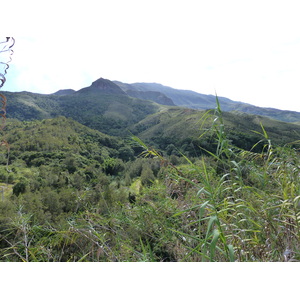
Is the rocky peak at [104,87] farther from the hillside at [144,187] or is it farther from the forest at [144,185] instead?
the hillside at [144,187]

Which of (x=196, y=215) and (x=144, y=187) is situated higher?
(x=196, y=215)

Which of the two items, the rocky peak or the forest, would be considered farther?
the rocky peak

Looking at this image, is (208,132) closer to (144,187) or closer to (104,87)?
(144,187)

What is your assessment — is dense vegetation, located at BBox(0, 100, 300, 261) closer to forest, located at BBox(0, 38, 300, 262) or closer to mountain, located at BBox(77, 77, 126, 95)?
forest, located at BBox(0, 38, 300, 262)

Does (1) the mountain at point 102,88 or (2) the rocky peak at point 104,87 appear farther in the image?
(2) the rocky peak at point 104,87

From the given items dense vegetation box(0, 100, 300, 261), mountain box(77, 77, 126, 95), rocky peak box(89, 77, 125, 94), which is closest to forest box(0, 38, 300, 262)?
dense vegetation box(0, 100, 300, 261)

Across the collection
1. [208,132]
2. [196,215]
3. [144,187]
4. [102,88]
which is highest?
[102,88]

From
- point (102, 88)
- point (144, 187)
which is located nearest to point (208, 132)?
point (144, 187)

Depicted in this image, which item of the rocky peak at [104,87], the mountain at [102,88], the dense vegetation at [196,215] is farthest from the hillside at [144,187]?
the rocky peak at [104,87]

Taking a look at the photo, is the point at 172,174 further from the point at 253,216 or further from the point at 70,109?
the point at 70,109

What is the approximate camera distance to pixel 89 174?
2339 cm

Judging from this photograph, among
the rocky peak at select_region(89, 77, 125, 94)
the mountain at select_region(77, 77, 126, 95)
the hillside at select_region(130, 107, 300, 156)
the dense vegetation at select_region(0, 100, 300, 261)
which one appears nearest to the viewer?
the dense vegetation at select_region(0, 100, 300, 261)
